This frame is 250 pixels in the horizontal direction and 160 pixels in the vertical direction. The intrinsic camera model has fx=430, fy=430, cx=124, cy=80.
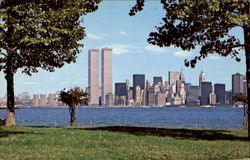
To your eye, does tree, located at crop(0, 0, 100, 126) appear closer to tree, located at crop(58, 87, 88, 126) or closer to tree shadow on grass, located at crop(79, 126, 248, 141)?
tree shadow on grass, located at crop(79, 126, 248, 141)

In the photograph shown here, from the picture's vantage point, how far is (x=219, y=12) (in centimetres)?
2214

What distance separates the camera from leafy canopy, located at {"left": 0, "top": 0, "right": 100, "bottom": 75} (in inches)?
879

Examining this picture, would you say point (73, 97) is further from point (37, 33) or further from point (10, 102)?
point (37, 33)

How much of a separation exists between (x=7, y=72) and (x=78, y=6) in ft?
31.5

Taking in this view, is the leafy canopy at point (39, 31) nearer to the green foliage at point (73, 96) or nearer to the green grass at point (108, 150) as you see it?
the green grass at point (108, 150)

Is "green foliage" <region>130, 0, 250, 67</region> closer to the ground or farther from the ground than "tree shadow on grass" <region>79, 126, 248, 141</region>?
farther from the ground

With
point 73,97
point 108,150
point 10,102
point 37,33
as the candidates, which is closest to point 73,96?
point 73,97

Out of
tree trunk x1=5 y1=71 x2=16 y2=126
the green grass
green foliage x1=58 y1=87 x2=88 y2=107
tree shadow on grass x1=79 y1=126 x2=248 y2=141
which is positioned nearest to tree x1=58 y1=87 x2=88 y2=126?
green foliage x1=58 y1=87 x2=88 y2=107

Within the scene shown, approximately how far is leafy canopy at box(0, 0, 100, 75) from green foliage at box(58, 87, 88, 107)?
16.1m

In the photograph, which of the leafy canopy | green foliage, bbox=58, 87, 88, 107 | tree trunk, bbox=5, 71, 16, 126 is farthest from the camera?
green foliage, bbox=58, 87, 88, 107

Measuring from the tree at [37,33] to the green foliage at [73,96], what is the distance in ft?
51.9

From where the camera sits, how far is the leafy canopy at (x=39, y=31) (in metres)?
22.3

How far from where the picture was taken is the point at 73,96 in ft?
166

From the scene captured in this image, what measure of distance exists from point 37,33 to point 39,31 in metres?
4.47
